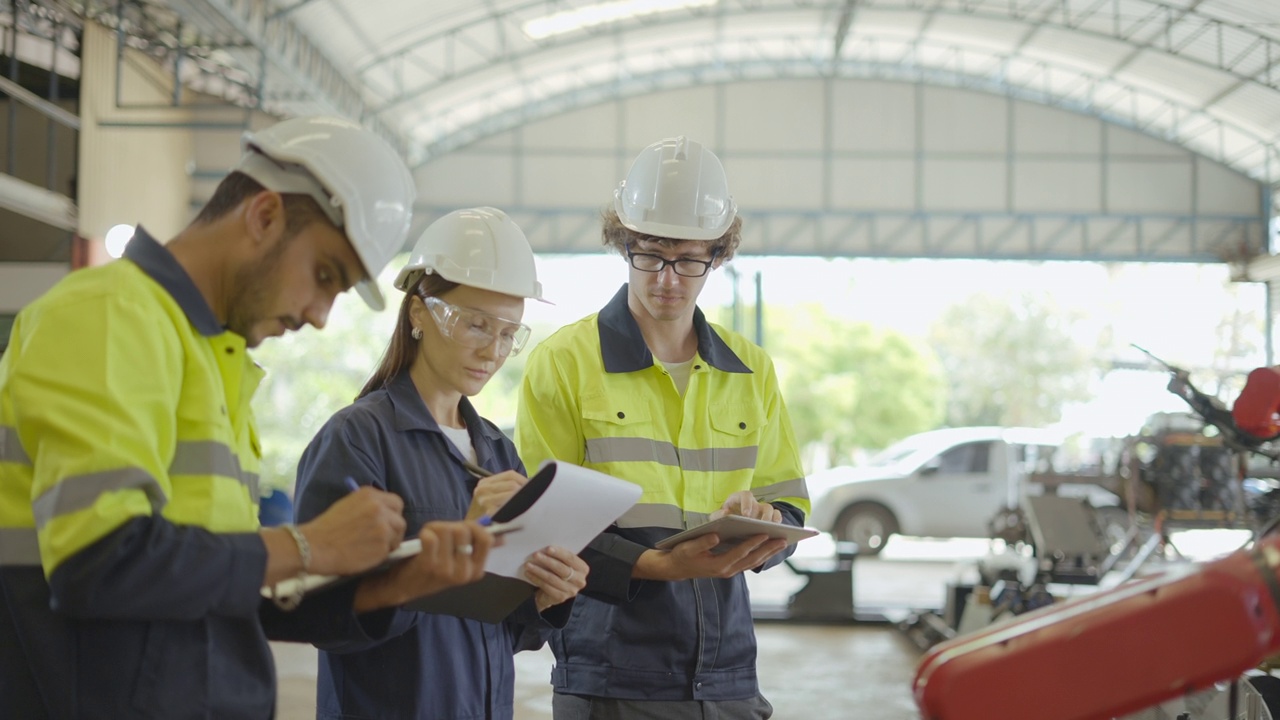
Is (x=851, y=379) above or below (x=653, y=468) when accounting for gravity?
above

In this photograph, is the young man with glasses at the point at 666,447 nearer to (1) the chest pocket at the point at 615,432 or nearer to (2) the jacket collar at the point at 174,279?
(1) the chest pocket at the point at 615,432

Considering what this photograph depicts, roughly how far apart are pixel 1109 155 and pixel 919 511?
25.1ft

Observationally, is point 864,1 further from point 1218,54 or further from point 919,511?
point 919,511

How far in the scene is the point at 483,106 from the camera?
1873 centimetres

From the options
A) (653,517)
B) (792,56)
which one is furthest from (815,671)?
(792,56)

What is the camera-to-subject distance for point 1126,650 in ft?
4.63

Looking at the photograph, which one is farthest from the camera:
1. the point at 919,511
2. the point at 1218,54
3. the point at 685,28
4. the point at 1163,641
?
the point at 685,28

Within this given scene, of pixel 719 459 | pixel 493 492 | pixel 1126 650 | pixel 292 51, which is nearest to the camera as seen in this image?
pixel 1126 650

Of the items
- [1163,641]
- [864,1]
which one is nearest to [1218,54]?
[864,1]

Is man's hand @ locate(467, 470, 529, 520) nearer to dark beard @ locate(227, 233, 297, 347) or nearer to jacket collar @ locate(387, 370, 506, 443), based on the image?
jacket collar @ locate(387, 370, 506, 443)

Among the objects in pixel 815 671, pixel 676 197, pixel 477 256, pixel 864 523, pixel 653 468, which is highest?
pixel 676 197

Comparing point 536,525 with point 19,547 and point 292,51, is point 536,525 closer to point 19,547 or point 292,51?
point 19,547

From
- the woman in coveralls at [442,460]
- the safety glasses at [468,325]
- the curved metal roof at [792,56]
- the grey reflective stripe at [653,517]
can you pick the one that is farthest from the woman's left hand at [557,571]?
the curved metal roof at [792,56]

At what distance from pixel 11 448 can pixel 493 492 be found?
3.12ft
